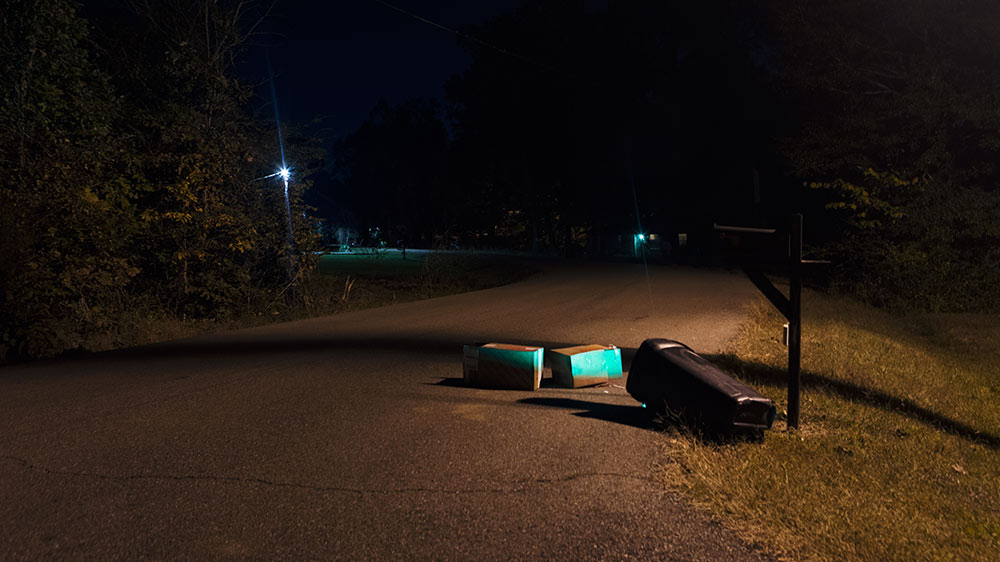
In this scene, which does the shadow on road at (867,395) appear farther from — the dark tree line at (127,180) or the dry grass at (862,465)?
the dark tree line at (127,180)

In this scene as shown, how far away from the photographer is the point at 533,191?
190 ft

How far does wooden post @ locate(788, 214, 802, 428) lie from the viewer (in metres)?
5.48

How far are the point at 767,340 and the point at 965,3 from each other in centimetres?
1225

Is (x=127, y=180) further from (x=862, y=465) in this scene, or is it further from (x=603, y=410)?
(x=862, y=465)

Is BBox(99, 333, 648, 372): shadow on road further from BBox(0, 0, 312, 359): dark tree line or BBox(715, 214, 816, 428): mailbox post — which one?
BBox(715, 214, 816, 428): mailbox post

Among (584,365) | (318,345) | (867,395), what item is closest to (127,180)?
(318,345)

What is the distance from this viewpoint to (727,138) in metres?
45.6

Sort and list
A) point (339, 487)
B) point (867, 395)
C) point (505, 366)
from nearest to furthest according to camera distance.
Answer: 1. point (339, 487)
2. point (505, 366)
3. point (867, 395)

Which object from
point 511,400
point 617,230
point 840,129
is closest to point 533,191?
point 617,230

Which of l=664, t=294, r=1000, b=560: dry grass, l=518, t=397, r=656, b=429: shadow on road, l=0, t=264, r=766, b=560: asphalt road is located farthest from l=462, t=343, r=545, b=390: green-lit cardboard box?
l=664, t=294, r=1000, b=560: dry grass

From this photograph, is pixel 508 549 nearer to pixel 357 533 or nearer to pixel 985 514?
pixel 357 533

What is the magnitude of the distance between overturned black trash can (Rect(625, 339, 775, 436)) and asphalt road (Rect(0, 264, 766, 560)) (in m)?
0.31

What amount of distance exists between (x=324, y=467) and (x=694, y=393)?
294 cm

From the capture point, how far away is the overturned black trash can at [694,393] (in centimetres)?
514
